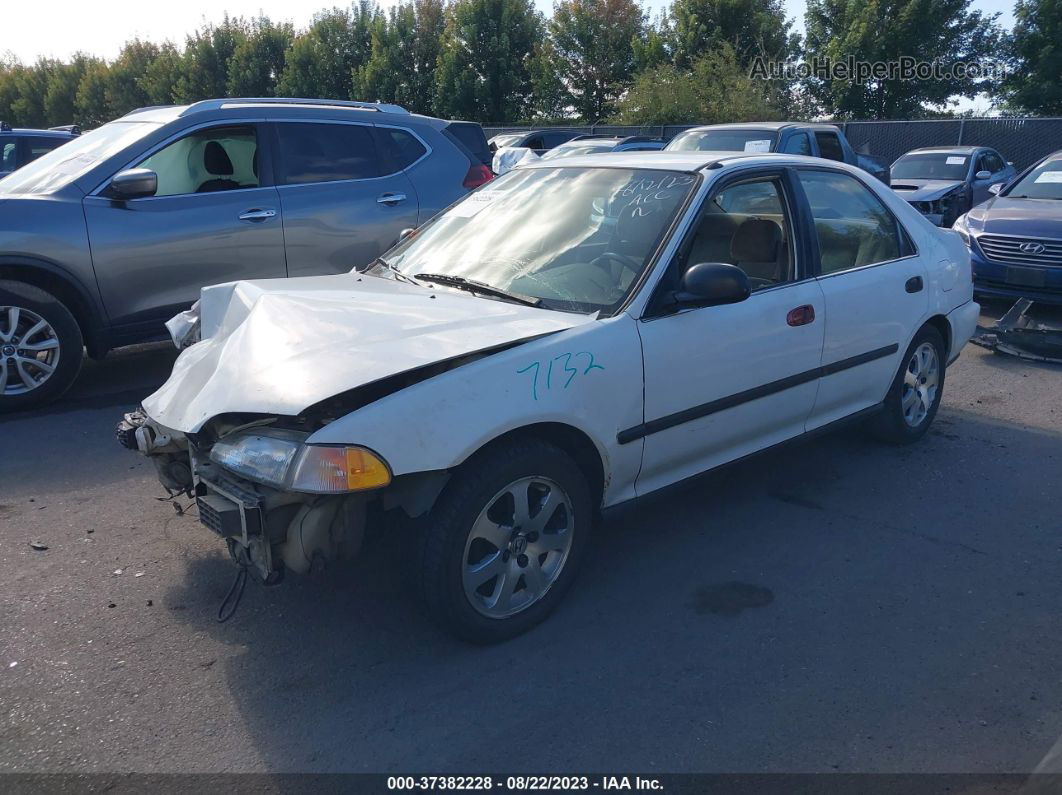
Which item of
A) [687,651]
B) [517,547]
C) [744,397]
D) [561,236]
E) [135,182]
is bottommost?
[687,651]

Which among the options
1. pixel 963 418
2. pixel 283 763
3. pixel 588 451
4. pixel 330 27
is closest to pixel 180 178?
pixel 588 451

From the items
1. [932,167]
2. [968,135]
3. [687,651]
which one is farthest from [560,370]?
[968,135]

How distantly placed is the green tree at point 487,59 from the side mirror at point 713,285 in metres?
33.3

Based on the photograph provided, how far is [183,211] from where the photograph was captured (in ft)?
21.0

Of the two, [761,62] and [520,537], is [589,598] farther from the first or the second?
[761,62]

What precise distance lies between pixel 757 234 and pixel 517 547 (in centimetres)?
202

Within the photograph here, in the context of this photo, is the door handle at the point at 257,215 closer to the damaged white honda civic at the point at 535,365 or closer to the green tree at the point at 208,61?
the damaged white honda civic at the point at 535,365

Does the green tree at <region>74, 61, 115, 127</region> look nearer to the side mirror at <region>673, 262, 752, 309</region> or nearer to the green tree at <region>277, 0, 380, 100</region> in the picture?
the green tree at <region>277, 0, 380, 100</region>

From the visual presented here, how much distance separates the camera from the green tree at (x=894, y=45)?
98.0ft

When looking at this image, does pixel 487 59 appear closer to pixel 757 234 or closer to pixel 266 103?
pixel 266 103

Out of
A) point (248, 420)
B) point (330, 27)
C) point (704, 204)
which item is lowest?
point (248, 420)

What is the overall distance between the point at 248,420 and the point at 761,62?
3223 centimetres

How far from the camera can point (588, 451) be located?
3547 millimetres

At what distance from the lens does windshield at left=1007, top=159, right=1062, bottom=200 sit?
9.59m
